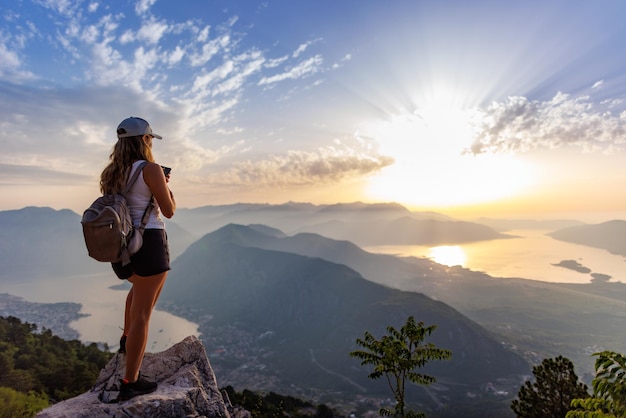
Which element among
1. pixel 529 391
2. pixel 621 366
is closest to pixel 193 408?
pixel 621 366

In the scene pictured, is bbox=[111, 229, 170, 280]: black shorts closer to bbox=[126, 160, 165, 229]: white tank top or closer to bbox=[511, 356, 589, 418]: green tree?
bbox=[126, 160, 165, 229]: white tank top

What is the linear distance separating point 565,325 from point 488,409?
137699mm

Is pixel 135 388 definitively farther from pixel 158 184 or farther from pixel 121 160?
pixel 121 160

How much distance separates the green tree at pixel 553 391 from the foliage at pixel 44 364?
41.9m

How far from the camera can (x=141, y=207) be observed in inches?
171

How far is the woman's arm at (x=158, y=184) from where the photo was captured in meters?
4.27

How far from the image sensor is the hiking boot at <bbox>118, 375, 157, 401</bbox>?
4828 millimetres

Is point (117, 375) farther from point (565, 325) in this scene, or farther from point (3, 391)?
point (565, 325)

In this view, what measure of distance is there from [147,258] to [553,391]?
26441mm

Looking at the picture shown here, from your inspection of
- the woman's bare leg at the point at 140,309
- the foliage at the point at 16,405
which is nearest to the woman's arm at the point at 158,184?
the woman's bare leg at the point at 140,309

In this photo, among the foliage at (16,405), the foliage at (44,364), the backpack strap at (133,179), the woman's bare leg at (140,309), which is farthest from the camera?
the foliage at (44,364)

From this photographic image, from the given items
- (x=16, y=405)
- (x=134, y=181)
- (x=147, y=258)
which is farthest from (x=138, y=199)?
(x=16, y=405)

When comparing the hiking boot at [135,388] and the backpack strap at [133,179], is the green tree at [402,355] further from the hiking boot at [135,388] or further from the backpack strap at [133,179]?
the backpack strap at [133,179]

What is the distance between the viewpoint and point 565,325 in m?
196
